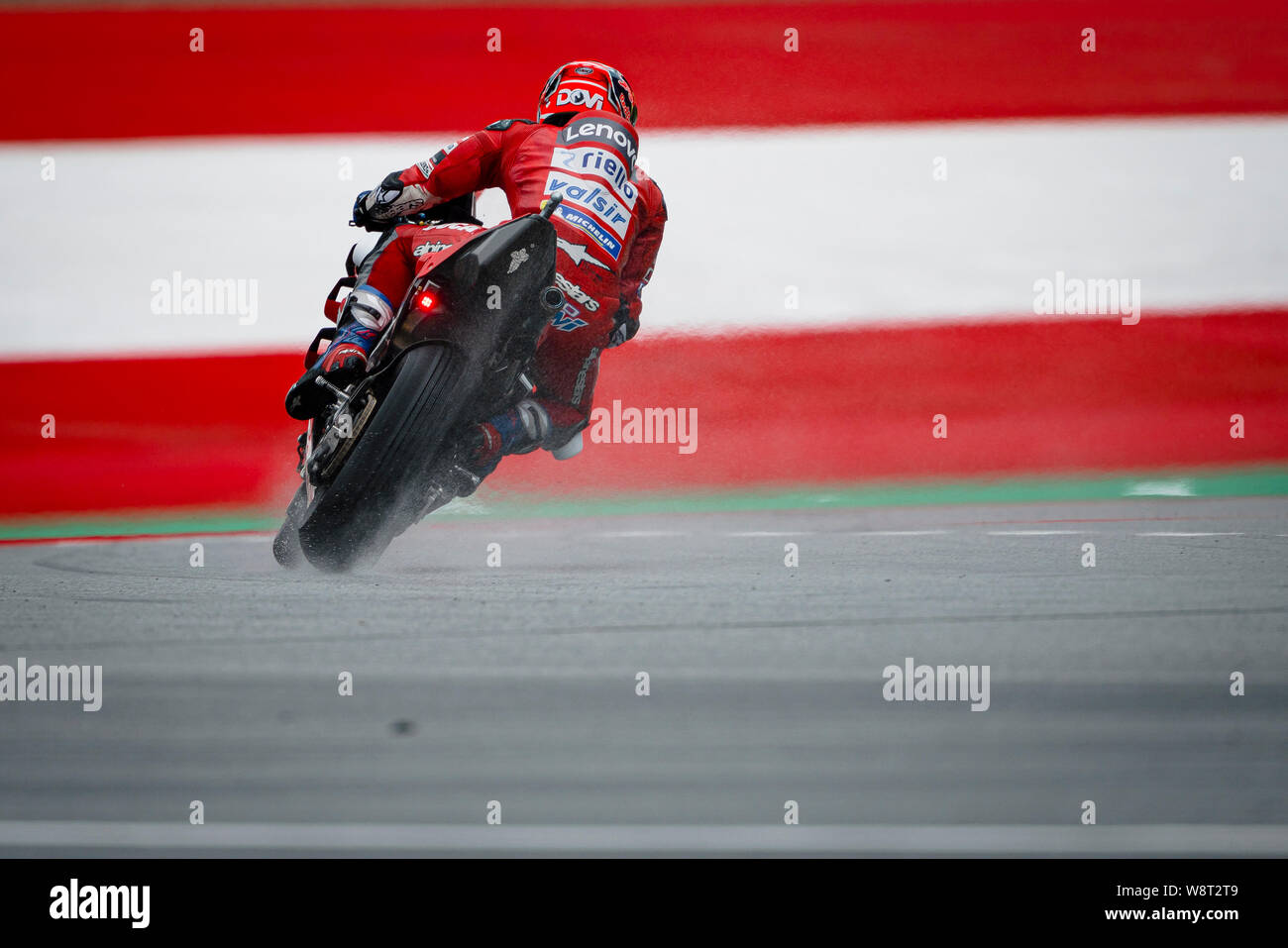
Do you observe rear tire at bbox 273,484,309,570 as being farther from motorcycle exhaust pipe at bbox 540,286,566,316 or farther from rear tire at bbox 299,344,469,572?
motorcycle exhaust pipe at bbox 540,286,566,316

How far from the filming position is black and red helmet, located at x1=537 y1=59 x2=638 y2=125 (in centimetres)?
229

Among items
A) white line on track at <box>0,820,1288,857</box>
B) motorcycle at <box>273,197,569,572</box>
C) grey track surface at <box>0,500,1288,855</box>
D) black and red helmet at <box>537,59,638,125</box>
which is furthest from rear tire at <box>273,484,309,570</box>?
white line on track at <box>0,820,1288,857</box>

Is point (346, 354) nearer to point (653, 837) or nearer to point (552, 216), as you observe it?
point (552, 216)

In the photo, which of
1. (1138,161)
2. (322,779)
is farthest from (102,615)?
(1138,161)

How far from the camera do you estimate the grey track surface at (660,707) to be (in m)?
1.48

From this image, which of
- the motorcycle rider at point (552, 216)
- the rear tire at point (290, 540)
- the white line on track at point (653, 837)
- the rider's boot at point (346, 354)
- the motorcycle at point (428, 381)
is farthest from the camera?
the rear tire at point (290, 540)

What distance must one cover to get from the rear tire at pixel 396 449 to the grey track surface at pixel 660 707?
0.20 metres

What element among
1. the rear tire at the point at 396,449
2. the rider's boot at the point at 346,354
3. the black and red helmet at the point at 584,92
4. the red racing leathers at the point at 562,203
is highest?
the black and red helmet at the point at 584,92

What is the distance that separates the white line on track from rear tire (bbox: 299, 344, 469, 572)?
0.66 m

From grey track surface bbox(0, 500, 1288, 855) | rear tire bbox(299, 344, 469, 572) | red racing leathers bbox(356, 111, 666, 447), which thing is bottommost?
grey track surface bbox(0, 500, 1288, 855)

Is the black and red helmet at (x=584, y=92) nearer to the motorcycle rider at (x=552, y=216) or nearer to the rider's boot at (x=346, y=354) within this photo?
the motorcycle rider at (x=552, y=216)

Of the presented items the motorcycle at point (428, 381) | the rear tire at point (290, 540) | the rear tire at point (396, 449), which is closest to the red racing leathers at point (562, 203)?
the motorcycle at point (428, 381)

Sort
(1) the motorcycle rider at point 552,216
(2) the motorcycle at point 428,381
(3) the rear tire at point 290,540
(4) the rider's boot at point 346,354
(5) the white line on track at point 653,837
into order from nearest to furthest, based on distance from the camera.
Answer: (5) the white line on track at point 653,837 → (2) the motorcycle at point 428,381 → (4) the rider's boot at point 346,354 → (1) the motorcycle rider at point 552,216 → (3) the rear tire at point 290,540

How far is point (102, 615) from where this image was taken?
2.30 meters
